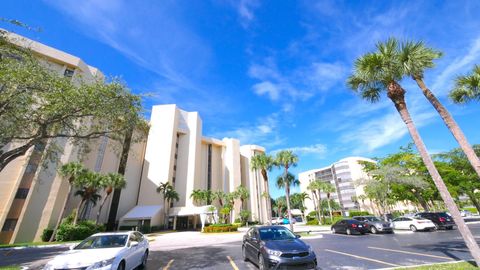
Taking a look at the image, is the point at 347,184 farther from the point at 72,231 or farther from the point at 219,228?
the point at 72,231

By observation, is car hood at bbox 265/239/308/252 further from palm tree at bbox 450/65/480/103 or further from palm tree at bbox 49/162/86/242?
palm tree at bbox 49/162/86/242

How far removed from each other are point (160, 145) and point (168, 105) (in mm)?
10543

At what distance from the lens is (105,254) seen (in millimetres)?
6539

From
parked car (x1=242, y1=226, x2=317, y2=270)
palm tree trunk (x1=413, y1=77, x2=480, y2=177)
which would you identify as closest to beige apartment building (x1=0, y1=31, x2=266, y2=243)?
parked car (x1=242, y1=226, x2=317, y2=270)

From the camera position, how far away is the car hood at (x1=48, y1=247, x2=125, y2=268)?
5.95 metres

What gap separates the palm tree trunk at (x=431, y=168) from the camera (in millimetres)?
7055

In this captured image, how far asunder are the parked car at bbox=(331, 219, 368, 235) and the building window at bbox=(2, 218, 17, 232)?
117ft

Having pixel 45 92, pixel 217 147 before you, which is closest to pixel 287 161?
pixel 45 92

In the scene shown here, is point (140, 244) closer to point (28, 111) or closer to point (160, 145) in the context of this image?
point (28, 111)

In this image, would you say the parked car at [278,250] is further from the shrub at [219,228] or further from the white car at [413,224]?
the shrub at [219,228]

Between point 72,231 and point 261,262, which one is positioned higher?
point 72,231

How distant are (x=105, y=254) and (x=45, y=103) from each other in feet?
24.3

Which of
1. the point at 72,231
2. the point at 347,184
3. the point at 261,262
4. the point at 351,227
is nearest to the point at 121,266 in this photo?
the point at 261,262

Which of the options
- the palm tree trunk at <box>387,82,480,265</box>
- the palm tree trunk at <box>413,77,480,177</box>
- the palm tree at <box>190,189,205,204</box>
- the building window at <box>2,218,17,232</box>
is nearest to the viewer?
the palm tree trunk at <box>387,82,480,265</box>
